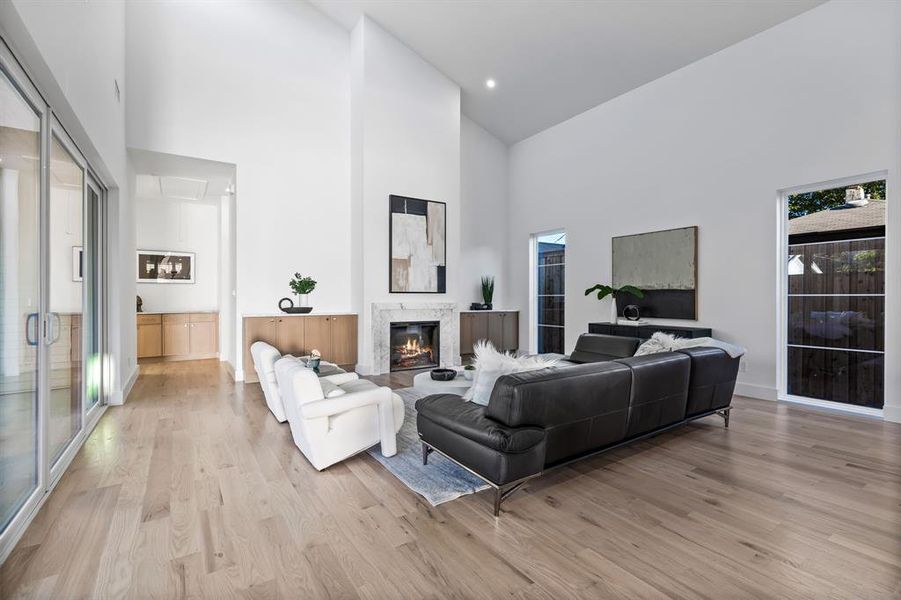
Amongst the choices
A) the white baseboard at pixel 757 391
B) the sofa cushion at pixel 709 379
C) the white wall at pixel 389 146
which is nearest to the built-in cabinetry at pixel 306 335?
the white wall at pixel 389 146

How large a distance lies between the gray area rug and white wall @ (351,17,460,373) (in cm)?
322

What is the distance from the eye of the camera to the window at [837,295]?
4250mm

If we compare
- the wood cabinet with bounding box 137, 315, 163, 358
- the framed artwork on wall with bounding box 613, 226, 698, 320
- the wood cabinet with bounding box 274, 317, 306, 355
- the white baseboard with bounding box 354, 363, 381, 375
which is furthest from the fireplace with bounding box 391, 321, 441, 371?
the wood cabinet with bounding box 137, 315, 163, 358

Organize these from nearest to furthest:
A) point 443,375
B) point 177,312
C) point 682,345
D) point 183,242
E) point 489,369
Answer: point 489,369
point 682,345
point 443,375
point 177,312
point 183,242

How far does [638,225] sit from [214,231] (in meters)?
7.79

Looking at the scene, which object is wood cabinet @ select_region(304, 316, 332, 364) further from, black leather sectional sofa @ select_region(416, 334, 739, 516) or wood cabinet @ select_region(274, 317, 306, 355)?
black leather sectional sofa @ select_region(416, 334, 739, 516)

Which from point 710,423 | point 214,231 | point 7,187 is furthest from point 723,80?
point 214,231

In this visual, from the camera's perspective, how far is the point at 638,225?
20.5ft

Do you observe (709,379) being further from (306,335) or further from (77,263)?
(77,263)

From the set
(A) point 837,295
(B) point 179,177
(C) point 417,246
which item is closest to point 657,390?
(A) point 837,295

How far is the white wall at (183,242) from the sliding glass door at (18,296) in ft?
19.8

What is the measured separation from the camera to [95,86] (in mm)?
3389

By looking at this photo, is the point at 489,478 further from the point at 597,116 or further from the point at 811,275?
the point at 597,116

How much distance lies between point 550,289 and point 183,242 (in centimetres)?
707
